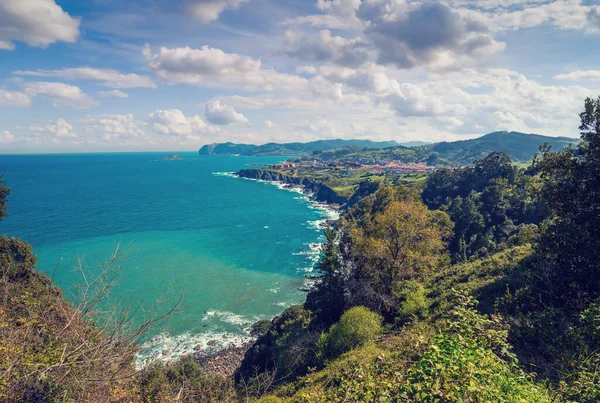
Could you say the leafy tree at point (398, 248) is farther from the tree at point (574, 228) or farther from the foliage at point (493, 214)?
the foliage at point (493, 214)

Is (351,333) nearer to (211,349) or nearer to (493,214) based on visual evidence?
(211,349)

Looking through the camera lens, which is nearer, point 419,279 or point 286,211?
point 419,279

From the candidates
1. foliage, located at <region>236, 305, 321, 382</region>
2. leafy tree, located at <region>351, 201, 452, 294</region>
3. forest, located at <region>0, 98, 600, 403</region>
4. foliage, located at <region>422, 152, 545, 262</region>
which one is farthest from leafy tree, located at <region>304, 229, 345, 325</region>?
foliage, located at <region>422, 152, 545, 262</region>

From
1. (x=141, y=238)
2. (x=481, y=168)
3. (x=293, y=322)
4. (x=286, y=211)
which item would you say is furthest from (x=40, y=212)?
(x=481, y=168)

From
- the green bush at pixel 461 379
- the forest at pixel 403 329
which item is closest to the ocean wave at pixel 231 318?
the forest at pixel 403 329

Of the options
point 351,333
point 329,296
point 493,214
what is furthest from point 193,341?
point 493,214

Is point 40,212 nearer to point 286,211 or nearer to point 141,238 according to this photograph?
point 141,238
